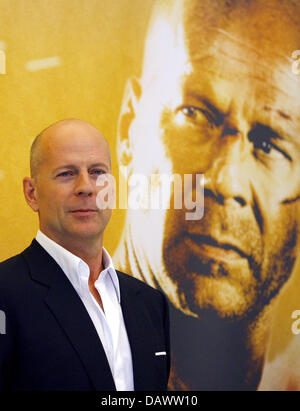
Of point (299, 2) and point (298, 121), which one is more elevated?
point (299, 2)

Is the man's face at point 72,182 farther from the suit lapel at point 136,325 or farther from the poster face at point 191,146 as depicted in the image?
the poster face at point 191,146

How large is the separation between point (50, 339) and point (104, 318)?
0.63ft

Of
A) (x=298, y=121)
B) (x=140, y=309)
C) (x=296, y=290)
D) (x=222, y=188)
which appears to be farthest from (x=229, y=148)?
(x=140, y=309)

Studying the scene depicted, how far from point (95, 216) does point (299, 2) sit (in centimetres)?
193

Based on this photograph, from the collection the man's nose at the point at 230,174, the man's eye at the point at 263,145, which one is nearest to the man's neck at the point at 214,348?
the man's nose at the point at 230,174

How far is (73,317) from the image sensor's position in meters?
1.61

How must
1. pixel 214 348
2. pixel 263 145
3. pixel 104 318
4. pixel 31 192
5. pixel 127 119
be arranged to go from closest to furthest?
pixel 104 318, pixel 31 192, pixel 127 119, pixel 214 348, pixel 263 145

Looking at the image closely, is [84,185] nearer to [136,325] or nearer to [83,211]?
[83,211]

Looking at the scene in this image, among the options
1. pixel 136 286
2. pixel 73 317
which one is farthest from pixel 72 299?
pixel 136 286

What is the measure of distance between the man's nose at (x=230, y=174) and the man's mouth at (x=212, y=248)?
0.70ft

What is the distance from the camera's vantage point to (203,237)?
2820mm

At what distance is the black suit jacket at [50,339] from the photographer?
1.52 metres

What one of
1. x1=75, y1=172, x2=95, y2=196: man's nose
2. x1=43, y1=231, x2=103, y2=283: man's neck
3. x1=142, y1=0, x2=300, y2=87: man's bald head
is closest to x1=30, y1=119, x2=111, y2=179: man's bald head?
x1=75, y1=172, x2=95, y2=196: man's nose
